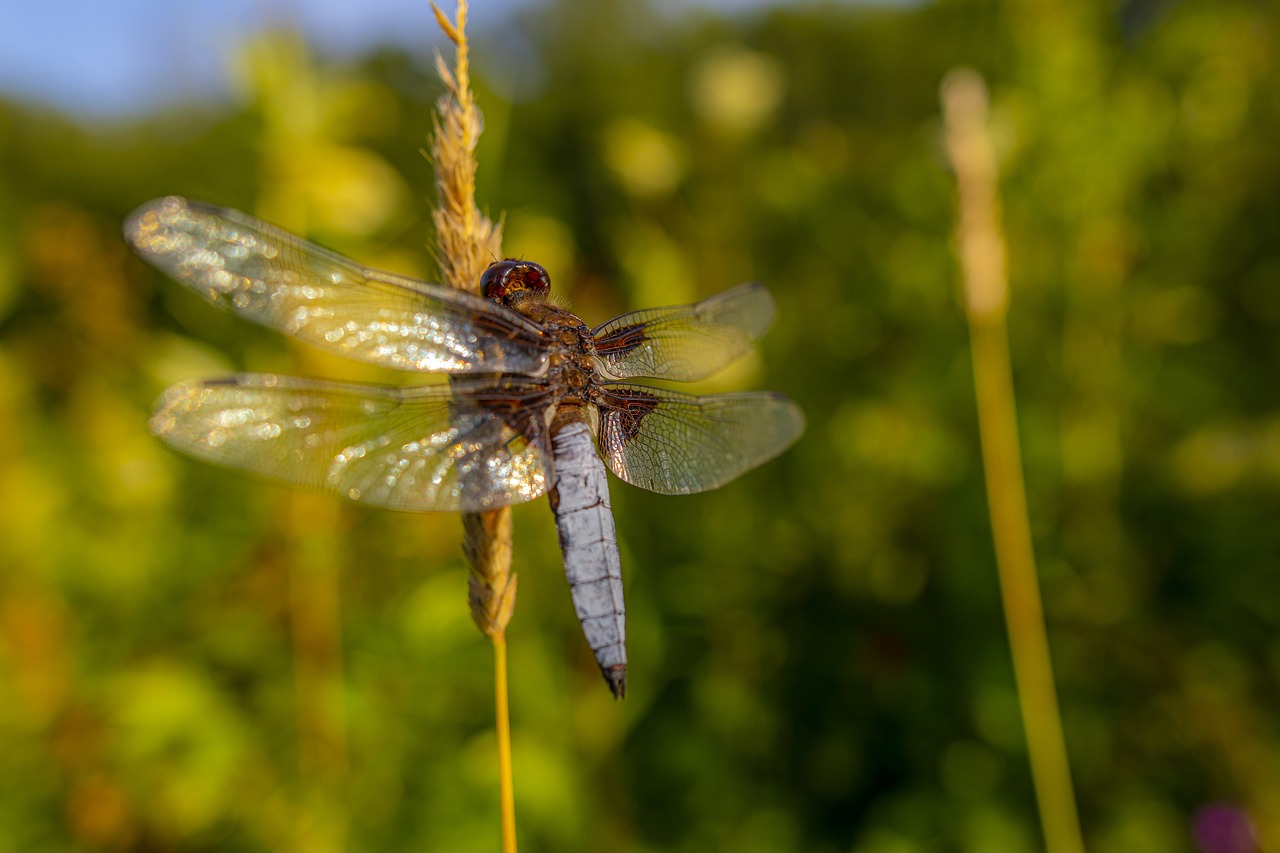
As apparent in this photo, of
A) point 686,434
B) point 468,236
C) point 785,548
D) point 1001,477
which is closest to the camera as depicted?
point 468,236

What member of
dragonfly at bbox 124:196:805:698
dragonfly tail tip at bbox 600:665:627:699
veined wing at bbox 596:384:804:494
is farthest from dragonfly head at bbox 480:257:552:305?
dragonfly tail tip at bbox 600:665:627:699

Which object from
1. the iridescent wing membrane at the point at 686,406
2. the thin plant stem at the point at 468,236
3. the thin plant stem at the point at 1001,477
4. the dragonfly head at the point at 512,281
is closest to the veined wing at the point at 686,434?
the iridescent wing membrane at the point at 686,406

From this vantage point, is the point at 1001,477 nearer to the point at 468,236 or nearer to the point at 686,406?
the point at 686,406

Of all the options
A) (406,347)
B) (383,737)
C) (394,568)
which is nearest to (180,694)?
(383,737)

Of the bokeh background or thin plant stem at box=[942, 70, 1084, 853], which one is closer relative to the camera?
thin plant stem at box=[942, 70, 1084, 853]

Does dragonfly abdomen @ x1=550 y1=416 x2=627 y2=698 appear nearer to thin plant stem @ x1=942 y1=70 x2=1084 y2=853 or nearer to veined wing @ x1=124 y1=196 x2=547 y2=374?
veined wing @ x1=124 y1=196 x2=547 y2=374

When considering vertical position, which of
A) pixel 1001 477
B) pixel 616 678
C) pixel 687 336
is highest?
pixel 687 336

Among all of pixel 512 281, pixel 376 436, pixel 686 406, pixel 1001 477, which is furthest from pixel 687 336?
pixel 1001 477
